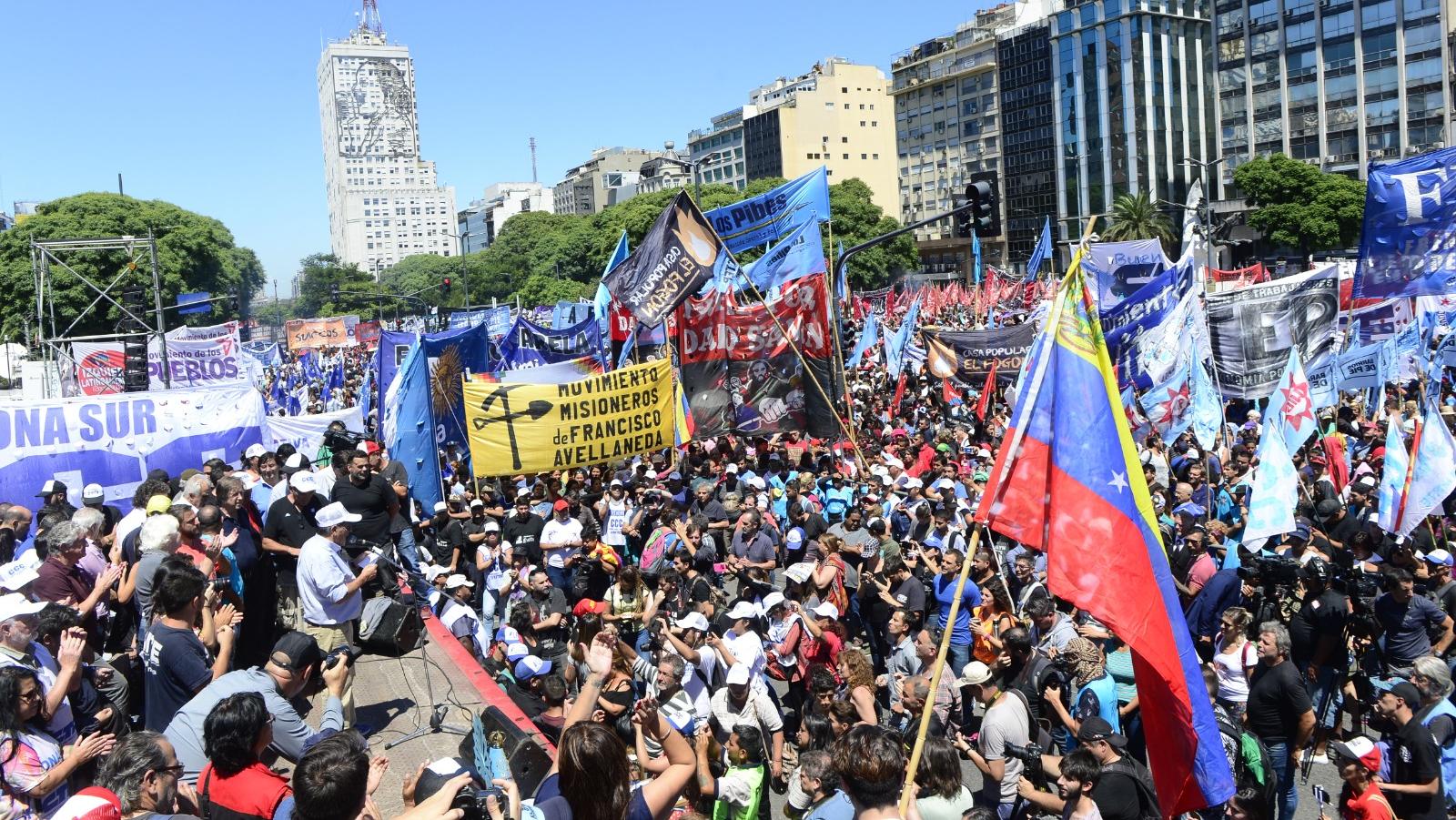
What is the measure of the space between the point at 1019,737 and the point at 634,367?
24.7 feet

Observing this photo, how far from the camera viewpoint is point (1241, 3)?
77.2m

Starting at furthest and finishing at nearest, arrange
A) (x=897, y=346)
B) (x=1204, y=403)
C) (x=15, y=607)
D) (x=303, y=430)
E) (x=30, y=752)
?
1. (x=897, y=346)
2. (x=303, y=430)
3. (x=1204, y=403)
4. (x=15, y=607)
5. (x=30, y=752)

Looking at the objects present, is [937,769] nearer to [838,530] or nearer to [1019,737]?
[1019,737]

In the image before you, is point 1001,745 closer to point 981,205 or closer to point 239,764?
point 239,764

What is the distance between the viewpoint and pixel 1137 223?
65.1m

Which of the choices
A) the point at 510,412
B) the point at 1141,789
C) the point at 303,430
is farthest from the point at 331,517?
the point at 303,430

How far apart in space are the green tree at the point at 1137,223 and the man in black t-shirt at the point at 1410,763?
61.2 meters

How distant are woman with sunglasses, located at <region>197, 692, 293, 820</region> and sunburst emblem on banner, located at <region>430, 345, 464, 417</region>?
9160 mm

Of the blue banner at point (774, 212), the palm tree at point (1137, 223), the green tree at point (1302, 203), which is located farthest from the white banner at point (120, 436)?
the green tree at point (1302, 203)

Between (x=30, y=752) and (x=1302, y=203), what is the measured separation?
232ft

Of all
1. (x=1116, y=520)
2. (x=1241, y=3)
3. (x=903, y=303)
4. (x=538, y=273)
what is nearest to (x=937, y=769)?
(x=1116, y=520)

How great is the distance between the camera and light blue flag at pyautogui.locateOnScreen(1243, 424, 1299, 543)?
9.73 m

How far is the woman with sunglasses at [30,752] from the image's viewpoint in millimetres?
4704

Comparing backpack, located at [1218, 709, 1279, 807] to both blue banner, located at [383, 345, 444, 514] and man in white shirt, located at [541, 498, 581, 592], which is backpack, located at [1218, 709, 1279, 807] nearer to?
man in white shirt, located at [541, 498, 581, 592]
